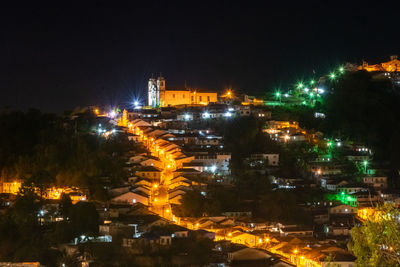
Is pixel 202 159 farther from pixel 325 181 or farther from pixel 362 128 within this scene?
pixel 362 128

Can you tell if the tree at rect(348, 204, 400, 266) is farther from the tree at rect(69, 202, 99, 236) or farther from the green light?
the green light

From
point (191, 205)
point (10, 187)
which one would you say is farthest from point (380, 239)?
point (10, 187)

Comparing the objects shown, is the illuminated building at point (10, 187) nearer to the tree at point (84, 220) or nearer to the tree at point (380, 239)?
the tree at point (84, 220)

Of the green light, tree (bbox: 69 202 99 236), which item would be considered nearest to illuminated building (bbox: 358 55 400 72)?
the green light

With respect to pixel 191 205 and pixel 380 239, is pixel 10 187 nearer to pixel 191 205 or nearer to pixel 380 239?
pixel 191 205

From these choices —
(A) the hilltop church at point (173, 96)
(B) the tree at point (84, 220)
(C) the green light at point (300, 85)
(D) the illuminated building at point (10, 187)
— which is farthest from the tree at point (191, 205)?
(C) the green light at point (300, 85)

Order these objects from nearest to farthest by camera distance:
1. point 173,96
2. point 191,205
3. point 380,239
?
point 380,239, point 191,205, point 173,96
